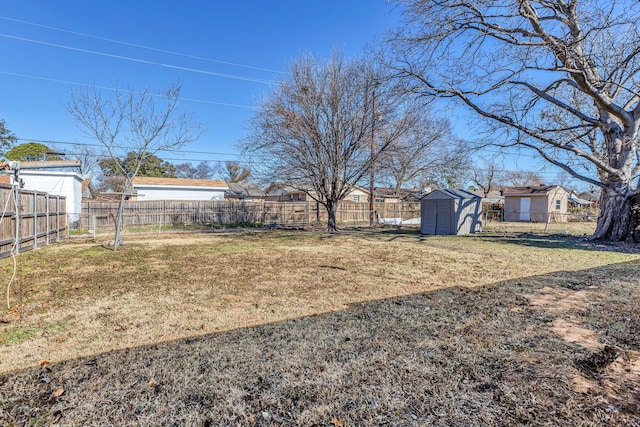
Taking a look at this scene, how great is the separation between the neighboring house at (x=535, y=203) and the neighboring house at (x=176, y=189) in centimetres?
2439

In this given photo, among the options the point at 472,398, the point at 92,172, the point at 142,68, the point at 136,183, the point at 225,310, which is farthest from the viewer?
the point at 92,172

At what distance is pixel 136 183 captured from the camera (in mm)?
22328

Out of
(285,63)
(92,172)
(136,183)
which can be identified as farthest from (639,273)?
(92,172)

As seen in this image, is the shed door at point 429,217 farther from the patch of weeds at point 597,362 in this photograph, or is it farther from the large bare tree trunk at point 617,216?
the patch of weeds at point 597,362

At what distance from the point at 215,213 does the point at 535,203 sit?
26.3 meters

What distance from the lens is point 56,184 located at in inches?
588

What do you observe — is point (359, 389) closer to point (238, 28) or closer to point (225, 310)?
point (225, 310)

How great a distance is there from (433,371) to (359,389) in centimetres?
61

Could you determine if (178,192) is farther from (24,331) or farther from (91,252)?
(24,331)

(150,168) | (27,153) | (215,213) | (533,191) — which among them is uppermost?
(150,168)

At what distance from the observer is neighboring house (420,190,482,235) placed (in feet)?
47.3

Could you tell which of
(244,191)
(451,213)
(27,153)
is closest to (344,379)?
(451,213)

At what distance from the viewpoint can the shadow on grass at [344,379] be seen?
183 centimetres

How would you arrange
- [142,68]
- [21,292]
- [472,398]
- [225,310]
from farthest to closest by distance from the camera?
1. [142,68]
2. [21,292]
3. [225,310]
4. [472,398]
